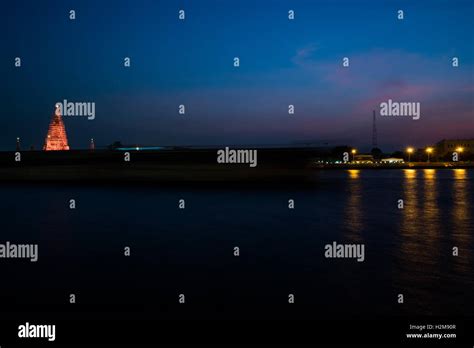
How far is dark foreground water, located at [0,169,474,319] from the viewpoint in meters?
4.69

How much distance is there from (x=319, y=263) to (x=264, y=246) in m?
1.77

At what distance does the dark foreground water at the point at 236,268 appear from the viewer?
185 inches

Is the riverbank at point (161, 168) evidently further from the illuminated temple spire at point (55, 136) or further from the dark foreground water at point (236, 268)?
the illuminated temple spire at point (55, 136)

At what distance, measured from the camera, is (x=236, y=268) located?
6477 millimetres

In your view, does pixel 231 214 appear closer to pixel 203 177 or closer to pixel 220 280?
pixel 220 280

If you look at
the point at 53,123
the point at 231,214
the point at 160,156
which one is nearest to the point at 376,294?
the point at 231,214

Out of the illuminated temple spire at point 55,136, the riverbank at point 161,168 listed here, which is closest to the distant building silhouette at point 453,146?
the riverbank at point 161,168

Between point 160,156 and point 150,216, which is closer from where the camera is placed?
point 150,216

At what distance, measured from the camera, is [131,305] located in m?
4.80
